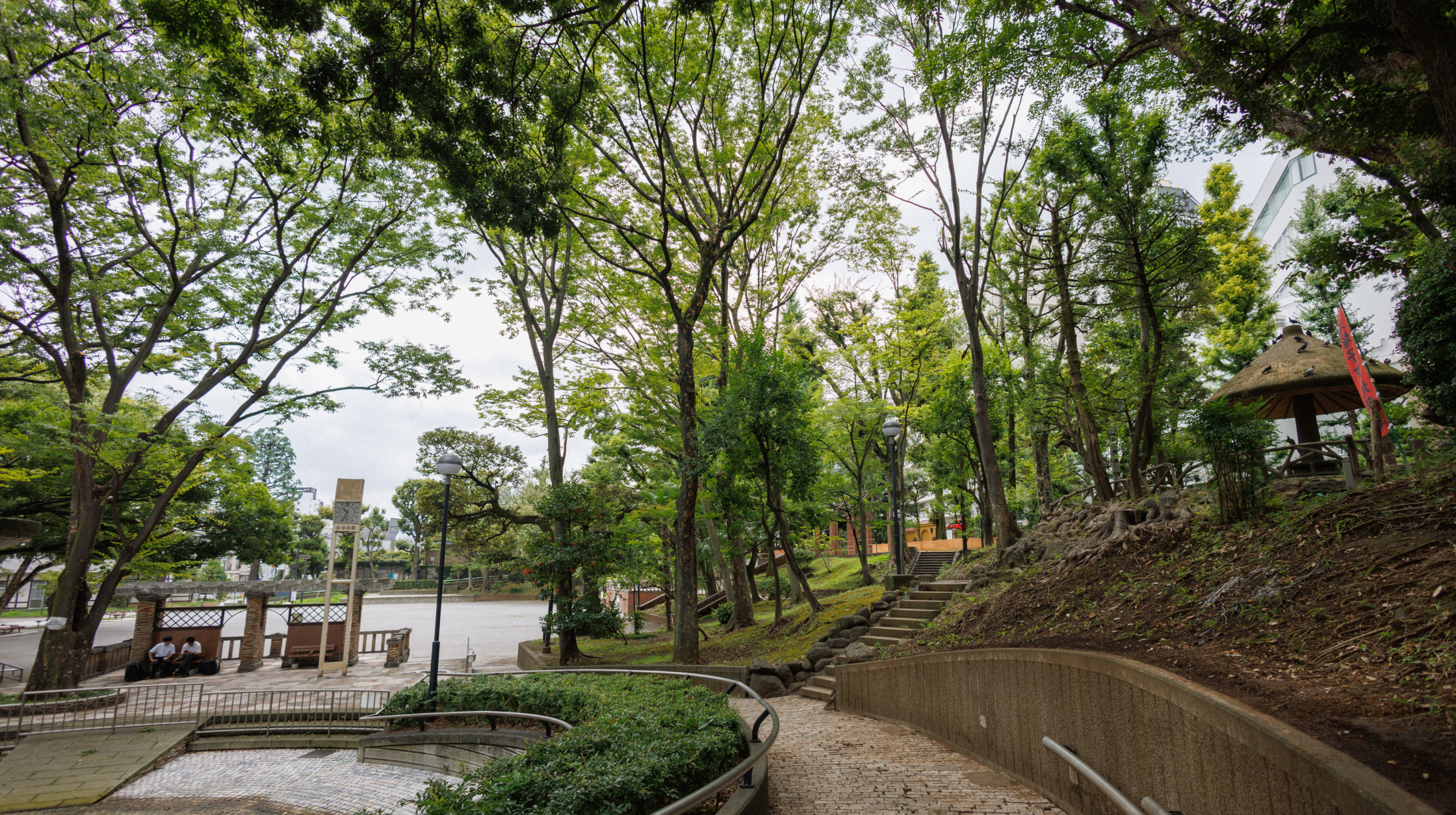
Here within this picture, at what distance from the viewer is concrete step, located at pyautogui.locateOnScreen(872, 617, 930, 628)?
11617 millimetres

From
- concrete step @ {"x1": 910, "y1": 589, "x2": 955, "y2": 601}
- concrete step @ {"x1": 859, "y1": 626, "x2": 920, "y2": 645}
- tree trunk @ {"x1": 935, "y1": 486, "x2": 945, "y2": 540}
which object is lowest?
concrete step @ {"x1": 859, "y1": 626, "x2": 920, "y2": 645}

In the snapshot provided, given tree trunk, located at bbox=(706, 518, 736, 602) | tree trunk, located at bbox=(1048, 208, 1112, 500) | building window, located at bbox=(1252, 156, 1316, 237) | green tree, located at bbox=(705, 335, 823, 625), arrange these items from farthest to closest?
building window, located at bbox=(1252, 156, 1316, 237) < tree trunk, located at bbox=(706, 518, 736, 602) < green tree, located at bbox=(705, 335, 823, 625) < tree trunk, located at bbox=(1048, 208, 1112, 500)

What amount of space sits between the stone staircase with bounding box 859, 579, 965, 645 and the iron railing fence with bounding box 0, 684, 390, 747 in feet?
30.5

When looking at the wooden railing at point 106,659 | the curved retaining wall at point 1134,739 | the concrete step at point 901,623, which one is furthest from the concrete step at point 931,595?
the wooden railing at point 106,659

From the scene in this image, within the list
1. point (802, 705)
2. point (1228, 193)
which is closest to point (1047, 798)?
point (802, 705)

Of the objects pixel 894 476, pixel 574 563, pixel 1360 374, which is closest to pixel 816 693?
pixel 894 476

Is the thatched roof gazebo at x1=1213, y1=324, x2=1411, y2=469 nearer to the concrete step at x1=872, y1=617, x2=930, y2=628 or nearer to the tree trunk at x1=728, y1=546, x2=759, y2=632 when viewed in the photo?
the concrete step at x1=872, y1=617, x2=930, y2=628

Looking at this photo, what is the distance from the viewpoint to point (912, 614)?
12.2m

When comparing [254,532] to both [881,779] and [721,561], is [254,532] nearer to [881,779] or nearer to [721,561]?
[721,561]

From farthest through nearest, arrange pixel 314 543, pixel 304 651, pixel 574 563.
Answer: pixel 314 543 → pixel 304 651 → pixel 574 563

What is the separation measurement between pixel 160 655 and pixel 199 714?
22.0 feet

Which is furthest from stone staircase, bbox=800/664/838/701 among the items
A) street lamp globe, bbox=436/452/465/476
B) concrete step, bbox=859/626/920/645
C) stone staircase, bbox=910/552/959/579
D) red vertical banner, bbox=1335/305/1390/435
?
stone staircase, bbox=910/552/959/579

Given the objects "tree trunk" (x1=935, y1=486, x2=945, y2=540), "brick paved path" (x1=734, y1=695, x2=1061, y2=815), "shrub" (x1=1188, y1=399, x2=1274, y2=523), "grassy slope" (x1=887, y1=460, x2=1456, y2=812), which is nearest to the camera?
"grassy slope" (x1=887, y1=460, x2=1456, y2=812)

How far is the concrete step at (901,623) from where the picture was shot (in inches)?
457
